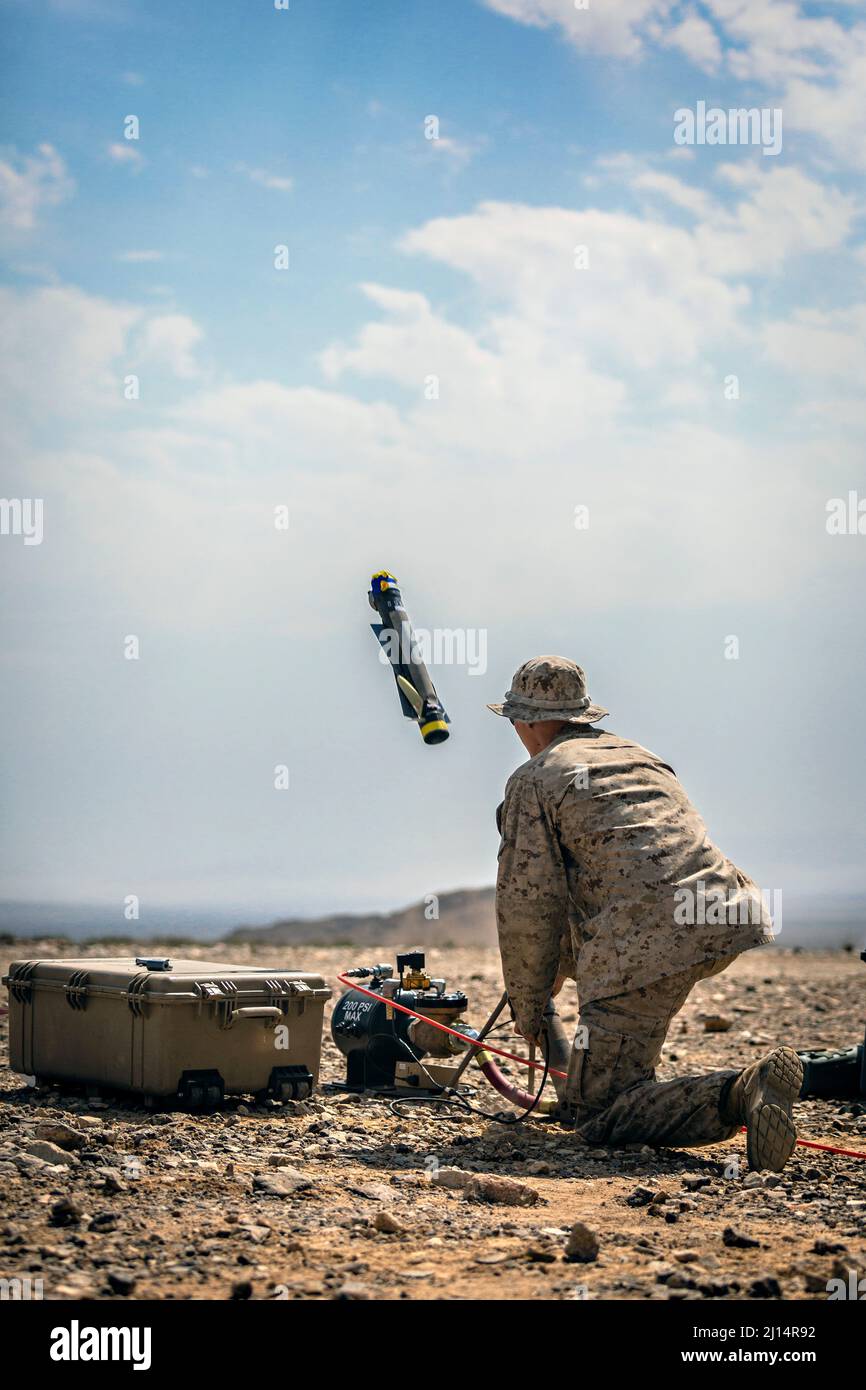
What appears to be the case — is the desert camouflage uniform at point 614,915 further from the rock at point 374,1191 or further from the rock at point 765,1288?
the rock at point 765,1288

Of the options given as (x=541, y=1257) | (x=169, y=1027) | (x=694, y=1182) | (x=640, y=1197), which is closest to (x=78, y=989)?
(x=169, y=1027)

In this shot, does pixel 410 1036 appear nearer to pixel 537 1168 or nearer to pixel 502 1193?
pixel 537 1168

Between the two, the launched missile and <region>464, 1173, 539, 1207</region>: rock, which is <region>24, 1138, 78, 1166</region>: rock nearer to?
<region>464, 1173, 539, 1207</region>: rock

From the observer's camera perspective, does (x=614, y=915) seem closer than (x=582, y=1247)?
No

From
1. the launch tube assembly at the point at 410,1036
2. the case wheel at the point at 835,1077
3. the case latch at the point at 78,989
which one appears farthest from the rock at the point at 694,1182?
the case latch at the point at 78,989

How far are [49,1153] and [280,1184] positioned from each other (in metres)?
1.01

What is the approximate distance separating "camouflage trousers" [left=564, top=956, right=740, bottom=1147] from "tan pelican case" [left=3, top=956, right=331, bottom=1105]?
154 centimetres

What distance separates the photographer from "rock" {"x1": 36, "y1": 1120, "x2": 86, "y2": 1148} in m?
6.12

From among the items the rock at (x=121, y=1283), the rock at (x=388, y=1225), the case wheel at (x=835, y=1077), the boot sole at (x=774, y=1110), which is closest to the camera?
the rock at (x=121, y=1283)

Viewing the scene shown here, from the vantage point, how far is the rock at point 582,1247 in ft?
15.2

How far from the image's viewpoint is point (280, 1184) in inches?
222

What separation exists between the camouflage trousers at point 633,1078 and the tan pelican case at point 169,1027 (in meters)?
1.54
